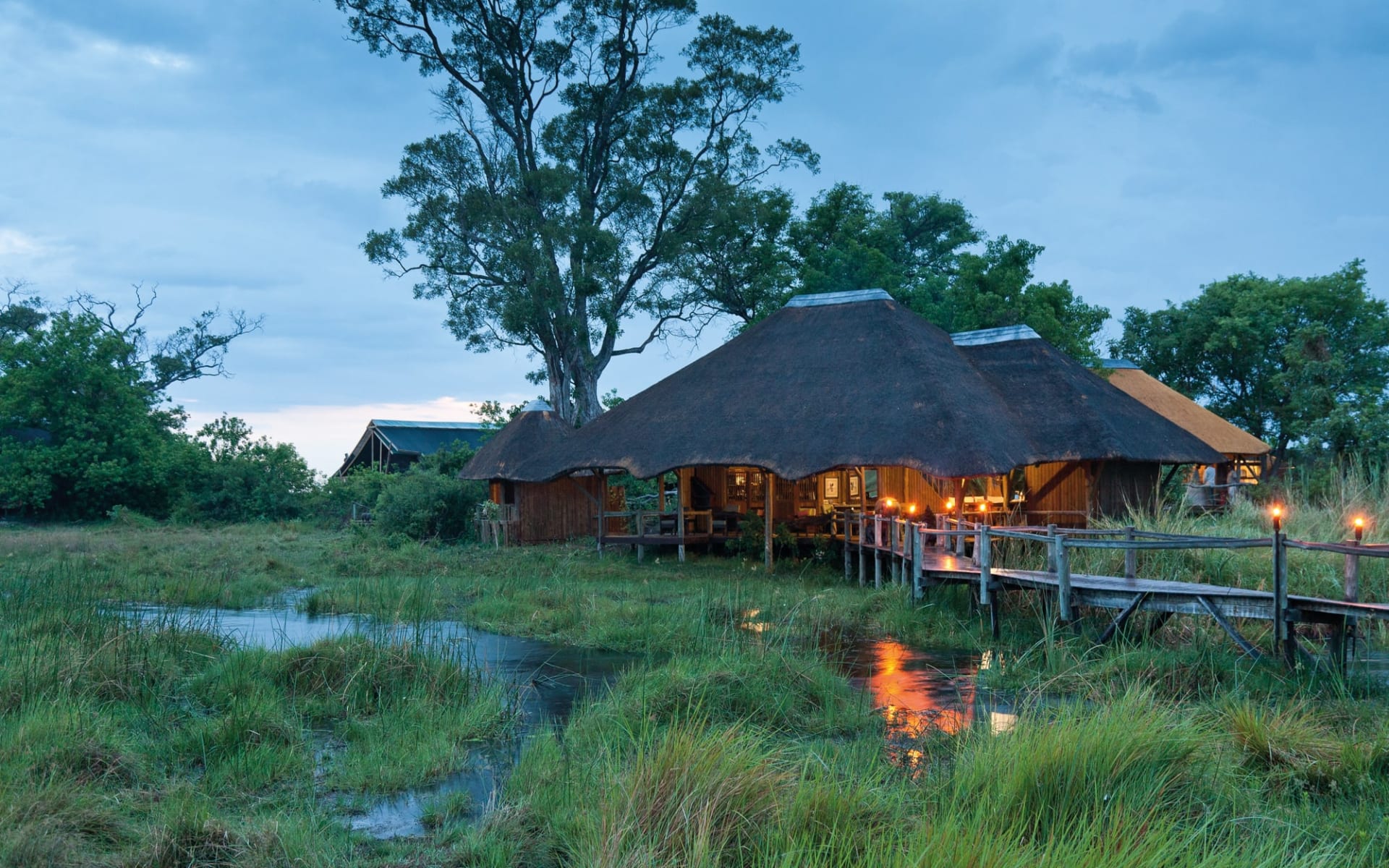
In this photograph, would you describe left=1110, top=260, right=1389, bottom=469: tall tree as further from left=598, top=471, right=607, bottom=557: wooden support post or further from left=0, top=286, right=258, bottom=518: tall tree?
left=0, top=286, right=258, bottom=518: tall tree

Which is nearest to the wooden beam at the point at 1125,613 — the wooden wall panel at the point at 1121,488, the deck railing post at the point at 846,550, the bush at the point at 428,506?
the deck railing post at the point at 846,550

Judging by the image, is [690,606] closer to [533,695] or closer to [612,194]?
[533,695]

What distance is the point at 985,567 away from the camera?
11898 mm

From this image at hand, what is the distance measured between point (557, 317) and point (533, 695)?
20308 millimetres

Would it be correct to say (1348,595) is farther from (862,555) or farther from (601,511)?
(601,511)

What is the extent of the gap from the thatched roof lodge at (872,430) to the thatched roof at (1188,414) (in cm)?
920

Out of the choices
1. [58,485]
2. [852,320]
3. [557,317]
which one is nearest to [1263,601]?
[852,320]

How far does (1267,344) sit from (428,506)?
28.3m

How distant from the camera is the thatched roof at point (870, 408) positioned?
17672 mm

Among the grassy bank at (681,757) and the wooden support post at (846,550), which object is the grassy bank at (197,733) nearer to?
the grassy bank at (681,757)

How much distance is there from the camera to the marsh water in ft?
20.3

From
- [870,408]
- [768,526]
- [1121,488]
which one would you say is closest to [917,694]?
[768,526]

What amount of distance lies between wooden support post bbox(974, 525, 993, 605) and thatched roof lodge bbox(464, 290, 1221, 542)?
434 cm

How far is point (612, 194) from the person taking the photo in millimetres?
29547
